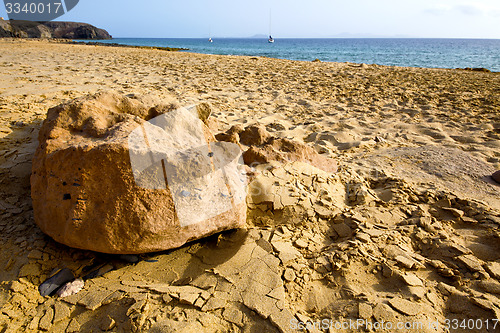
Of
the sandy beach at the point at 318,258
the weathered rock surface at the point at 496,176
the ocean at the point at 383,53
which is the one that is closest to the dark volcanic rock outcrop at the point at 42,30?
the ocean at the point at 383,53

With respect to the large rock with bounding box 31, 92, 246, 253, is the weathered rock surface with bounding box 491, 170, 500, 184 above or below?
below

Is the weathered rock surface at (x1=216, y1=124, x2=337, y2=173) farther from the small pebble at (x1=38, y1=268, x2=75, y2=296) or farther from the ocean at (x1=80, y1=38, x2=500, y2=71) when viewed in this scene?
the ocean at (x1=80, y1=38, x2=500, y2=71)

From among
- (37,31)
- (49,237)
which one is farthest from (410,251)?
(37,31)

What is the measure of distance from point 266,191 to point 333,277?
2.60ft

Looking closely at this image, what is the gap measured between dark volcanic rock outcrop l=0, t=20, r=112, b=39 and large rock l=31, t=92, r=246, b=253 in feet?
152

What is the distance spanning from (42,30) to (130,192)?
56.7 metres

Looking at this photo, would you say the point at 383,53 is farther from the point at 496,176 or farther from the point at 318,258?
the point at 318,258

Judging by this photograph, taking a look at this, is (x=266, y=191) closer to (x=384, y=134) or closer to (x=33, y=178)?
(x=33, y=178)

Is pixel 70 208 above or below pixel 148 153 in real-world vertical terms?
below

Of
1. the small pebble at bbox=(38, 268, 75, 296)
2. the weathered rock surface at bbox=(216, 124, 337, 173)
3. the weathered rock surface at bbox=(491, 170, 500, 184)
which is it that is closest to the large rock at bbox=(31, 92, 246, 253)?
the small pebble at bbox=(38, 268, 75, 296)

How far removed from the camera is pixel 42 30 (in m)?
43.1

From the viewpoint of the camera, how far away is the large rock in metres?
1.44

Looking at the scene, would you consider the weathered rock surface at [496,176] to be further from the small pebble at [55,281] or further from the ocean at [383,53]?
the ocean at [383,53]

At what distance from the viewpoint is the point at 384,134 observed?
3.65m
